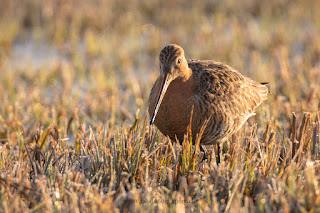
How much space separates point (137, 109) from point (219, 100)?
159cm

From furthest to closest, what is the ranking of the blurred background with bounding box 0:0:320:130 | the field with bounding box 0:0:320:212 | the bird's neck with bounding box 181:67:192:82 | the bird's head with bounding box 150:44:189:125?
the blurred background with bounding box 0:0:320:130
the bird's neck with bounding box 181:67:192:82
the bird's head with bounding box 150:44:189:125
the field with bounding box 0:0:320:212

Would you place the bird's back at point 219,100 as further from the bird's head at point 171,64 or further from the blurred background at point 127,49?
the blurred background at point 127,49

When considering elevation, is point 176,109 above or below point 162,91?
below

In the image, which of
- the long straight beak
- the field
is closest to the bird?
the long straight beak

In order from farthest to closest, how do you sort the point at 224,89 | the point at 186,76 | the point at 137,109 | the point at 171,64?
the point at 137,109
the point at 224,89
the point at 186,76
the point at 171,64

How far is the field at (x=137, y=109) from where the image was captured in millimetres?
2857

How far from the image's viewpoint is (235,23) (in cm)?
792

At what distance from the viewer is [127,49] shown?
7.55 metres

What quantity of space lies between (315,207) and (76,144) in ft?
6.83

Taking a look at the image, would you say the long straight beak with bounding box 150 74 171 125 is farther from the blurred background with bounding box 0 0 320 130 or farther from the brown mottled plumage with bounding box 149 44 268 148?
the blurred background with bounding box 0 0 320 130

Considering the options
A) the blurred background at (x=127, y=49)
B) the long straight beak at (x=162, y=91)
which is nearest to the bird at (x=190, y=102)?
the long straight beak at (x=162, y=91)

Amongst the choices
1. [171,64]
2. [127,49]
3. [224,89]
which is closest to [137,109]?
[224,89]

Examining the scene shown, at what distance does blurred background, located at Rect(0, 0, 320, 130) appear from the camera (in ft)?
17.7

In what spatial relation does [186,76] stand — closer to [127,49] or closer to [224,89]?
[224,89]
